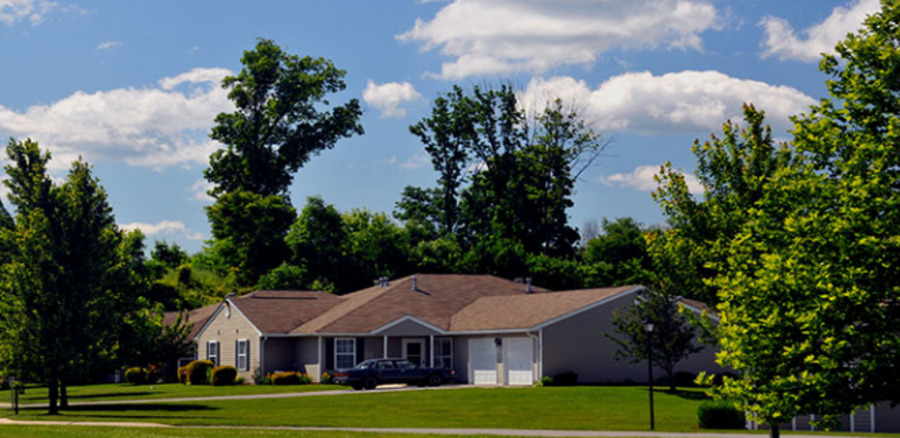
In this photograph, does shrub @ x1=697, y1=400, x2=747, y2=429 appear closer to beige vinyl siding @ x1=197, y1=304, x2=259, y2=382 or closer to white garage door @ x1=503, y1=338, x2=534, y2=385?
white garage door @ x1=503, y1=338, x2=534, y2=385

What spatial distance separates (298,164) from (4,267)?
55011 millimetres

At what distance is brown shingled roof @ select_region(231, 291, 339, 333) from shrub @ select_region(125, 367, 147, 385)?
8669 mm

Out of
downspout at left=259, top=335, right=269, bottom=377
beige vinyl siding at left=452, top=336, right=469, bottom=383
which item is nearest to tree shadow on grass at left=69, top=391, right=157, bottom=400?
downspout at left=259, top=335, right=269, bottom=377

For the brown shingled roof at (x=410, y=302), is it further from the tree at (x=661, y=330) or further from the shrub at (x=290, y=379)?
the tree at (x=661, y=330)

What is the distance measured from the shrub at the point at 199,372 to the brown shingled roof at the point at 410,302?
6.52m

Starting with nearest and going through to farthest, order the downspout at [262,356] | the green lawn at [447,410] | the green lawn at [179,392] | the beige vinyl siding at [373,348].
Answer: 1. the green lawn at [447,410]
2. the green lawn at [179,392]
3. the beige vinyl siding at [373,348]
4. the downspout at [262,356]

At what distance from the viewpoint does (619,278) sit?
3250 inches

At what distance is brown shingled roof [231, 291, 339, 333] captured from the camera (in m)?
57.8

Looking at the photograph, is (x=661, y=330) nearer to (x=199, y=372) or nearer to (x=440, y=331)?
(x=440, y=331)

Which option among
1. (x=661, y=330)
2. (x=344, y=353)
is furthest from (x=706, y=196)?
(x=344, y=353)

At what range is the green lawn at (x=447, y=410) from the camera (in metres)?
31.6

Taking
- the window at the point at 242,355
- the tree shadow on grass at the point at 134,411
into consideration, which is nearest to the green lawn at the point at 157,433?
the tree shadow on grass at the point at 134,411

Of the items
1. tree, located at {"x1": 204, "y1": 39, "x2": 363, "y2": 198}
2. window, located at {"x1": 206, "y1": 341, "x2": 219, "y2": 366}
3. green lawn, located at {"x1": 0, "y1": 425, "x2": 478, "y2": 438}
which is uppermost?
tree, located at {"x1": 204, "y1": 39, "x2": 363, "y2": 198}

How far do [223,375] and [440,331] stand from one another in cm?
1207
